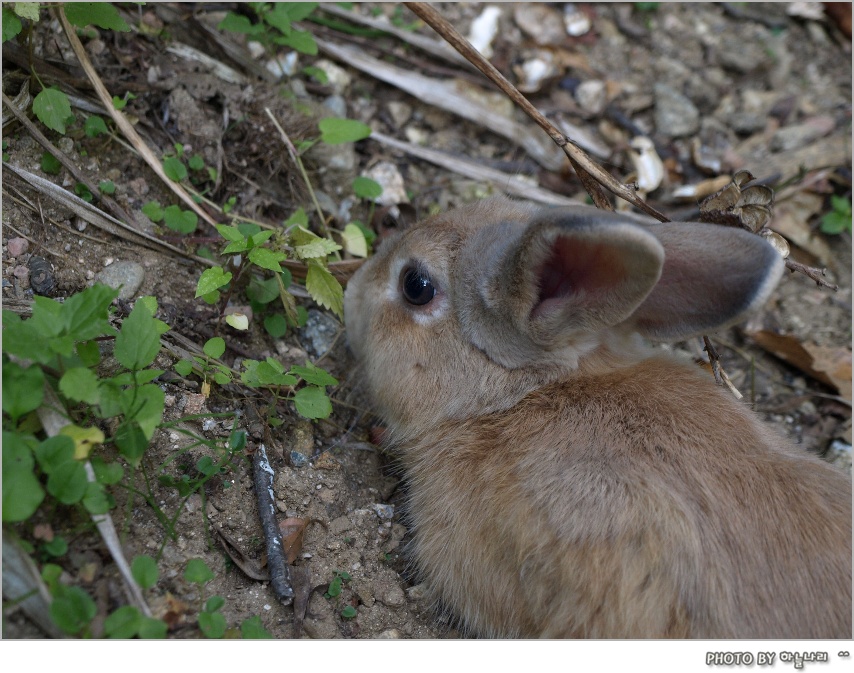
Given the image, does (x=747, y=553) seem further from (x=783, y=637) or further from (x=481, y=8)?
(x=481, y=8)

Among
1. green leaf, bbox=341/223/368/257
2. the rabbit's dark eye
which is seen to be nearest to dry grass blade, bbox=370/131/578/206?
green leaf, bbox=341/223/368/257

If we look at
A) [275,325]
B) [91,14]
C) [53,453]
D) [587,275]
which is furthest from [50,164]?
[587,275]

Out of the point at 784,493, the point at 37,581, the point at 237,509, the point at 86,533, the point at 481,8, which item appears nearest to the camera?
the point at 37,581

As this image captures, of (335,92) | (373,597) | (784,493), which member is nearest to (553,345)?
(784,493)

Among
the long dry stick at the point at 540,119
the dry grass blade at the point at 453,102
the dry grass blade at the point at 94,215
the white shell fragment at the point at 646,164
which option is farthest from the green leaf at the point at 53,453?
the white shell fragment at the point at 646,164

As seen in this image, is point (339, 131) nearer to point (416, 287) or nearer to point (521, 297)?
point (416, 287)
